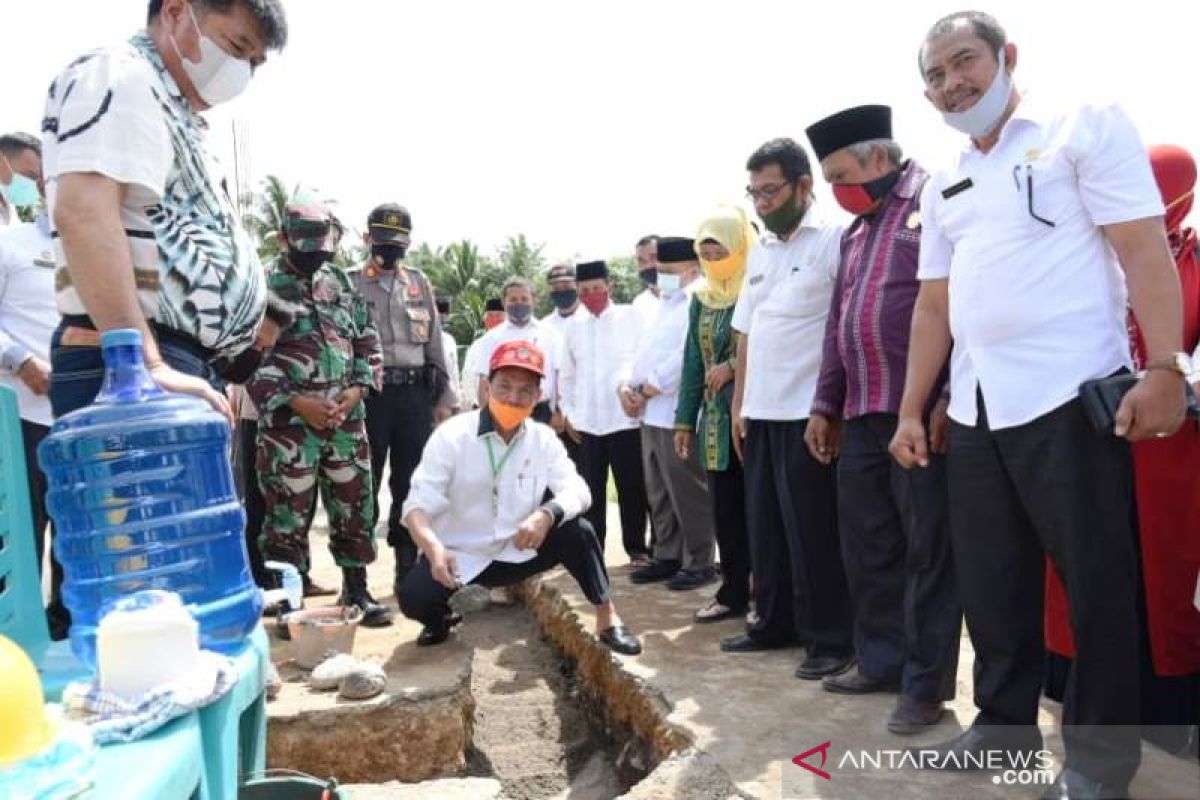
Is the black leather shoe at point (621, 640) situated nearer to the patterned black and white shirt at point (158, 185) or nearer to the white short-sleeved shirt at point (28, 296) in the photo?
the patterned black and white shirt at point (158, 185)

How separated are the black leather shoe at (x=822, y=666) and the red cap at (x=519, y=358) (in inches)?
Result: 65.9

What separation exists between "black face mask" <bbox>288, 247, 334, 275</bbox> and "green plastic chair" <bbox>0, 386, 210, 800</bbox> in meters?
2.37

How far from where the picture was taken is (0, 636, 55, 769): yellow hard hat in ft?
3.58

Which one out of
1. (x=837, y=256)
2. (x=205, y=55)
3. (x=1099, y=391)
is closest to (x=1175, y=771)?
(x=1099, y=391)

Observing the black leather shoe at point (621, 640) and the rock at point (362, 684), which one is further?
the black leather shoe at point (621, 640)

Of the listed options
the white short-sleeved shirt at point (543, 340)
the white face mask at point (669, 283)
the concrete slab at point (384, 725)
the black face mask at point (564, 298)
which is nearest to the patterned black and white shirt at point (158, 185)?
the concrete slab at point (384, 725)

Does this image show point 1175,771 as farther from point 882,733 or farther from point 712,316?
point 712,316

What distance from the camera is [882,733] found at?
9.63ft

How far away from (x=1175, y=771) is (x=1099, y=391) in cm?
115

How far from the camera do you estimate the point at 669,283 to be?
5938 mm

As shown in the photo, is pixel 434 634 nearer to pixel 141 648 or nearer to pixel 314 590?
pixel 314 590

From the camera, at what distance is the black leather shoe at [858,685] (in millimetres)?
3316

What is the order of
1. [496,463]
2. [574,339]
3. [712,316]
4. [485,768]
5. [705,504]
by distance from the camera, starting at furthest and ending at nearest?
[574,339], [705,504], [712,316], [496,463], [485,768]

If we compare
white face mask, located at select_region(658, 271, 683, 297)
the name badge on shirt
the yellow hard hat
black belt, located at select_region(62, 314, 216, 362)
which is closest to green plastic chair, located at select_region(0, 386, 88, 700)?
black belt, located at select_region(62, 314, 216, 362)
